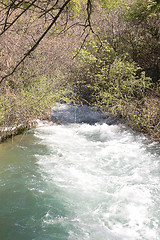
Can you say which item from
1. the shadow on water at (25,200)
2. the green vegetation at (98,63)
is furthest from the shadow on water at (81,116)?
the shadow on water at (25,200)

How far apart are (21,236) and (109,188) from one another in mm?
1967

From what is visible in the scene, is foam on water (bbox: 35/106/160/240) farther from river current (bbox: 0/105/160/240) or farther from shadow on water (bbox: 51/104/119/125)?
shadow on water (bbox: 51/104/119/125)

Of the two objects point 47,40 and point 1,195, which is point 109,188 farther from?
point 47,40

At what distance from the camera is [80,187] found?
16.7 feet

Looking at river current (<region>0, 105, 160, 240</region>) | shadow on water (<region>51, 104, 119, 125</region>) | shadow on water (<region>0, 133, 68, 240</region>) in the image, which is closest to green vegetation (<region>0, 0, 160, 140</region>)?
shadow on water (<region>51, 104, 119, 125</region>)

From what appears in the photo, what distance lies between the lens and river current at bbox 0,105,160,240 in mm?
3840

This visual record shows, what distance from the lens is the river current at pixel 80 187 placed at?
3840 millimetres

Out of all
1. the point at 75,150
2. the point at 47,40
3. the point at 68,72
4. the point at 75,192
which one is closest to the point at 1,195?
the point at 75,192

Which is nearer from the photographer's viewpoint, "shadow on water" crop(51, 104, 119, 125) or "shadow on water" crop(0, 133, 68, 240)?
"shadow on water" crop(0, 133, 68, 240)

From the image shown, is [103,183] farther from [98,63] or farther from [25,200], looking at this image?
[98,63]

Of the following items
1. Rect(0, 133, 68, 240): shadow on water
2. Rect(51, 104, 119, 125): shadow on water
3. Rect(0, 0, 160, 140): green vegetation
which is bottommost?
Rect(0, 133, 68, 240): shadow on water

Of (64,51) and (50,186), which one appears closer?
(50,186)

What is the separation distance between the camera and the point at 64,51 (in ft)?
→ 36.7

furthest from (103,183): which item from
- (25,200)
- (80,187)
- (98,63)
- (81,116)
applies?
(98,63)
